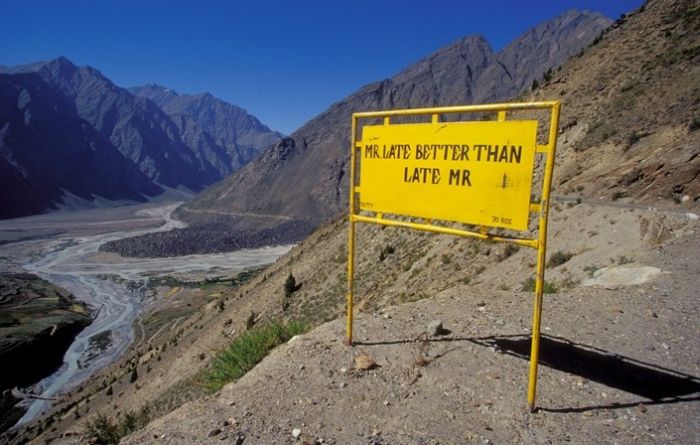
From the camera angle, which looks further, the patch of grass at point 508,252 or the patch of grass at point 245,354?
the patch of grass at point 508,252

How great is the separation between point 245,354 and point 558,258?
30.2ft

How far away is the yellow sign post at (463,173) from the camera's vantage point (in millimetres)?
4699

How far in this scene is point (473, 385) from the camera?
541cm

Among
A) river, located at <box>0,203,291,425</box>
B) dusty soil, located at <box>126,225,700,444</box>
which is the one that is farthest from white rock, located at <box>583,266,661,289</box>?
river, located at <box>0,203,291,425</box>

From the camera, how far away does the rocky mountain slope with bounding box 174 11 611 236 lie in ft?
521

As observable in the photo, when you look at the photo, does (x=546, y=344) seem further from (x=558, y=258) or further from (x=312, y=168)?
(x=312, y=168)

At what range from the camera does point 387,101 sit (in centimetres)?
19200

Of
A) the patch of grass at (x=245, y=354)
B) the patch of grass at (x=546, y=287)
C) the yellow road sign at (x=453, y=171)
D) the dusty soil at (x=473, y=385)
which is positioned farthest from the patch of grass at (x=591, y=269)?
the patch of grass at (x=245, y=354)

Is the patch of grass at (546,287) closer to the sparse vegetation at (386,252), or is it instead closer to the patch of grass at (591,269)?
the patch of grass at (591,269)

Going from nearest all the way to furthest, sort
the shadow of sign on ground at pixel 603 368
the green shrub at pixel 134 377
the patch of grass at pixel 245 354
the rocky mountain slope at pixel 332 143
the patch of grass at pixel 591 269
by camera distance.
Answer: the shadow of sign on ground at pixel 603 368
the patch of grass at pixel 245 354
the patch of grass at pixel 591 269
the green shrub at pixel 134 377
the rocky mountain slope at pixel 332 143

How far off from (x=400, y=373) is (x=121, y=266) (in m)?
118

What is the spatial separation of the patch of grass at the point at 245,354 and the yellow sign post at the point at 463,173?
1896 millimetres

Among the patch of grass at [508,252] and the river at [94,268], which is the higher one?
the patch of grass at [508,252]

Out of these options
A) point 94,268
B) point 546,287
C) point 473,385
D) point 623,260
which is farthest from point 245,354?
point 94,268
